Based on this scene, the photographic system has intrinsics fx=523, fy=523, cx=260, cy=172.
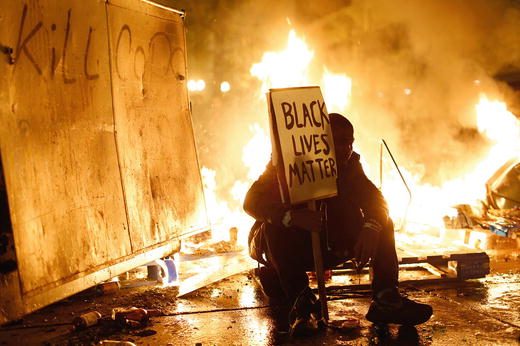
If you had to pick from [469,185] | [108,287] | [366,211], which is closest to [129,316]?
[108,287]

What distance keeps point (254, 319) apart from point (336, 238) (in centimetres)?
83

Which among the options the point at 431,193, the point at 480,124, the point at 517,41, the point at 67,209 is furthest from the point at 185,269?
the point at 517,41

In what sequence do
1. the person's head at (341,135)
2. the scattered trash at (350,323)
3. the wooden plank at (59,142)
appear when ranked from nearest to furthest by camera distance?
the wooden plank at (59,142) → the scattered trash at (350,323) → the person's head at (341,135)

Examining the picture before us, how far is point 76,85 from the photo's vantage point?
3.53m

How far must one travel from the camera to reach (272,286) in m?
4.20

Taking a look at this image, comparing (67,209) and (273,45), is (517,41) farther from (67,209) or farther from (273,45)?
(67,209)

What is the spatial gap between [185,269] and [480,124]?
9661 mm

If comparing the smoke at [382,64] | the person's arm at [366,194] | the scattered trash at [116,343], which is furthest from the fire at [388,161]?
the scattered trash at [116,343]

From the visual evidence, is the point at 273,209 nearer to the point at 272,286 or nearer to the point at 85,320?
the point at 272,286

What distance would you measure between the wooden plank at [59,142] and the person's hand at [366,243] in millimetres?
1721

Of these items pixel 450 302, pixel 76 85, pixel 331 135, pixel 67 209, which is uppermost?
pixel 76 85

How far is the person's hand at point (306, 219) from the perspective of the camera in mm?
3377

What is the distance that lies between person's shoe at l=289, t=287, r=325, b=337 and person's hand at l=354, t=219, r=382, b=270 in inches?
15.6

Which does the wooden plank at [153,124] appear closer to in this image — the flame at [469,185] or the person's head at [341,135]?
the person's head at [341,135]
